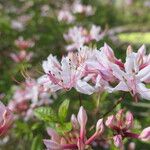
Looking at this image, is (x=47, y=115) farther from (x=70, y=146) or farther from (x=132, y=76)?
(x=132, y=76)

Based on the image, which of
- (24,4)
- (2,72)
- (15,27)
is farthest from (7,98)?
(24,4)

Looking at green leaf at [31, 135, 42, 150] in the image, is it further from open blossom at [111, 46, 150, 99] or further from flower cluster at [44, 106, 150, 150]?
open blossom at [111, 46, 150, 99]

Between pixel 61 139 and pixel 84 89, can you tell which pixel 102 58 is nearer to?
pixel 84 89

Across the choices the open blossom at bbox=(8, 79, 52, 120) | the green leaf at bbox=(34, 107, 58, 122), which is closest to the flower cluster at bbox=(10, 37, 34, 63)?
the open blossom at bbox=(8, 79, 52, 120)

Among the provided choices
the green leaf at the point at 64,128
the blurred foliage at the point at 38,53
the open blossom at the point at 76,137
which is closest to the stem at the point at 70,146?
the open blossom at the point at 76,137

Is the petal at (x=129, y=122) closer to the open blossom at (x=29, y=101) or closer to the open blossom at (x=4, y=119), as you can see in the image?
the open blossom at (x=4, y=119)
